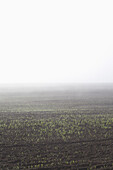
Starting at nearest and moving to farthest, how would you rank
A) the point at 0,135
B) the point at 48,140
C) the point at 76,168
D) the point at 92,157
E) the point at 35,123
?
the point at 76,168 → the point at 92,157 → the point at 48,140 → the point at 0,135 → the point at 35,123

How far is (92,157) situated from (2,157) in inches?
306

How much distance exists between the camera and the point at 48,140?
1712 centimetres

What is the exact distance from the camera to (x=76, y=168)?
12.3 m

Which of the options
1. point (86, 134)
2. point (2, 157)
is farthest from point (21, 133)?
point (86, 134)

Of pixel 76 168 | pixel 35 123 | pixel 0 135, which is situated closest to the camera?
pixel 76 168

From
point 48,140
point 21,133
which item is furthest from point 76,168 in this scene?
point 21,133

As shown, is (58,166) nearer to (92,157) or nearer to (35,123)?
(92,157)

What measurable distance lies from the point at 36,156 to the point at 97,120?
540 inches

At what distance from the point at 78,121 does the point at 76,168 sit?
1228 centimetres

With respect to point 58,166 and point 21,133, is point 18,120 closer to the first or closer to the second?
point 21,133

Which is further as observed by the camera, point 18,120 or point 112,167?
point 18,120

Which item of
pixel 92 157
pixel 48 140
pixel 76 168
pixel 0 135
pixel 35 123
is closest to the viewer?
pixel 76 168

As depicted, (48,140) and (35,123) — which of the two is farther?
(35,123)

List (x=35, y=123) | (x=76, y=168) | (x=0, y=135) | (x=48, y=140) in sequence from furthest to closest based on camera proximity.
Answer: (x=35, y=123), (x=0, y=135), (x=48, y=140), (x=76, y=168)
